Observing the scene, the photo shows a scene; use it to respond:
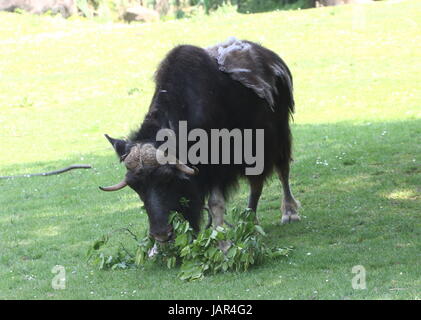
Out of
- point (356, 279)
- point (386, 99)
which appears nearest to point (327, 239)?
point (356, 279)

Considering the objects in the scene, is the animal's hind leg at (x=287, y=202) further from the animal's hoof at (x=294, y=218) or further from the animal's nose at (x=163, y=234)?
the animal's nose at (x=163, y=234)

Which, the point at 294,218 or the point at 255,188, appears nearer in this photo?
the point at 255,188

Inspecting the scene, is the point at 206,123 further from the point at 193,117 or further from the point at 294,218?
the point at 294,218

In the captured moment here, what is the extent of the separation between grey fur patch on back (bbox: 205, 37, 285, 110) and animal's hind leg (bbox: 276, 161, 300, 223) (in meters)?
1.08

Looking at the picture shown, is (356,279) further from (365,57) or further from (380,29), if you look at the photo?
(380,29)

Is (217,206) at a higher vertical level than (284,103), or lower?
lower

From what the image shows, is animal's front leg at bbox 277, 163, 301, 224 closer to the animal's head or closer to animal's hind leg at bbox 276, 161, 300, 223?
animal's hind leg at bbox 276, 161, 300, 223

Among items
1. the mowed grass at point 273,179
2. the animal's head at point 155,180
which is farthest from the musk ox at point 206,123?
the mowed grass at point 273,179

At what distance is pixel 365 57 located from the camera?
72.6ft

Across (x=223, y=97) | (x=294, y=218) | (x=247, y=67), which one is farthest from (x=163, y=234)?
(x=294, y=218)

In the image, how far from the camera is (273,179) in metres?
11.6

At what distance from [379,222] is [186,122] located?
266 centimetres

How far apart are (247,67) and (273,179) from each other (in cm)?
310

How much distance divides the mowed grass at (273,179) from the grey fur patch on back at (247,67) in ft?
2.99
